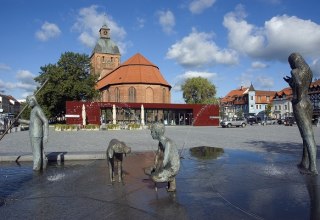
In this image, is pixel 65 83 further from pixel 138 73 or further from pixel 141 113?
pixel 138 73

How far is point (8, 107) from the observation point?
152375 millimetres

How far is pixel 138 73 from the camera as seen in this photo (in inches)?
3351

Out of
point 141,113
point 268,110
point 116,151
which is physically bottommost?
point 116,151

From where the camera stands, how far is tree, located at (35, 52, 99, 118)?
5738 cm

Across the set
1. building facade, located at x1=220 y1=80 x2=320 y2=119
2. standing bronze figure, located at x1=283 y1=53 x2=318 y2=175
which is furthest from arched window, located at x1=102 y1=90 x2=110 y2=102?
standing bronze figure, located at x1=283 y1=53 x2=318 y2=175

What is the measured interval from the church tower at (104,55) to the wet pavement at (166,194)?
105628 millimetres

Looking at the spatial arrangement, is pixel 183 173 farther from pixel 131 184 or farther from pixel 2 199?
pixel 2 199

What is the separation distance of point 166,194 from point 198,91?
88.5m

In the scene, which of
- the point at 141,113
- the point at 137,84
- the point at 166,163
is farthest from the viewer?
the point at 137,84

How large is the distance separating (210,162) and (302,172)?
2783 mm

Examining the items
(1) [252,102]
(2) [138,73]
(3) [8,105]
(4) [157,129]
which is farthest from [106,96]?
(3) [8,105]

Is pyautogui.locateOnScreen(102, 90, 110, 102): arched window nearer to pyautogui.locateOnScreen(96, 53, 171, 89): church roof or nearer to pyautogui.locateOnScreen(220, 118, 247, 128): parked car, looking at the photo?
pyautogui.locateOnScreen(96, 53, 171, 89): church roof

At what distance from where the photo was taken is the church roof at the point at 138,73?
82963 millimetres

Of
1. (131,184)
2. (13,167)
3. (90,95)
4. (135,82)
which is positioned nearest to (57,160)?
(13,167)
